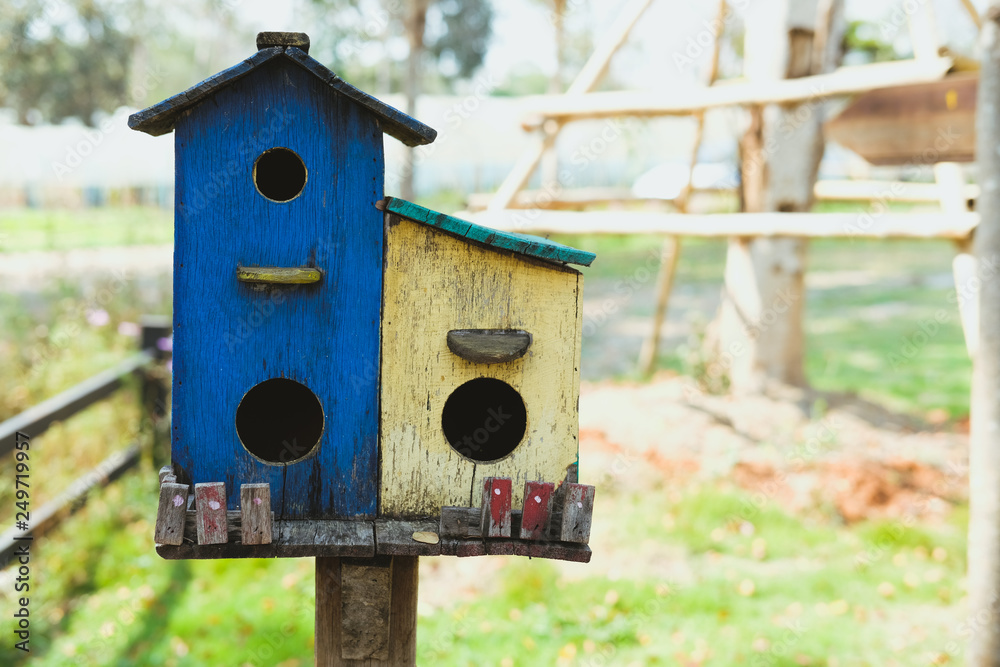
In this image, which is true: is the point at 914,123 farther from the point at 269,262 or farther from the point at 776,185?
the point at 269,262

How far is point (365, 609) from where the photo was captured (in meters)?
1.79

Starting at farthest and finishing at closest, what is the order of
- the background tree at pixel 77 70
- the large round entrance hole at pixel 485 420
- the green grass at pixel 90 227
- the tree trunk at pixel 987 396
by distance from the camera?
the background tree at pixel 77 70
the green grass at pixel 90 227
the tree trunk at pixel 987 396
the large round entrance hole at pixel 485 420

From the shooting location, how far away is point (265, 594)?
4379 mm

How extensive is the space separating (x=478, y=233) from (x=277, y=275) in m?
0.42

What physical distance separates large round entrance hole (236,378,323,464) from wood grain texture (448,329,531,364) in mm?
658

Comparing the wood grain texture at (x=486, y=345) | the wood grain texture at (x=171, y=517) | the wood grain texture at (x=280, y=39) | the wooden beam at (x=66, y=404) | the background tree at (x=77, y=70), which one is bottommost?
A: the wooden beam at (x=66, y=404)

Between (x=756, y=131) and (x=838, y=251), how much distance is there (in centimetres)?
1445

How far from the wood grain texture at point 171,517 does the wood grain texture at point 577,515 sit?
754mm

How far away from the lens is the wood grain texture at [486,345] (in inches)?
66.1

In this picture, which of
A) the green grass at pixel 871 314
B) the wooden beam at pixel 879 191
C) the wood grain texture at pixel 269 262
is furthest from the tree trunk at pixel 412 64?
the wood grain texture at pixel 269 262

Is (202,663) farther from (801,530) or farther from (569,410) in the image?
(801,530)

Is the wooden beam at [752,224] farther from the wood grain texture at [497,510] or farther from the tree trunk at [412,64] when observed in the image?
the tree trunk at [412,64]

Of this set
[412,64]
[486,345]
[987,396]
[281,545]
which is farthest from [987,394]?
[412,64]

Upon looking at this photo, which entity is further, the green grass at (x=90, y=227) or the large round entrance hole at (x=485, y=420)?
the green grass at (x=90, y=227)
